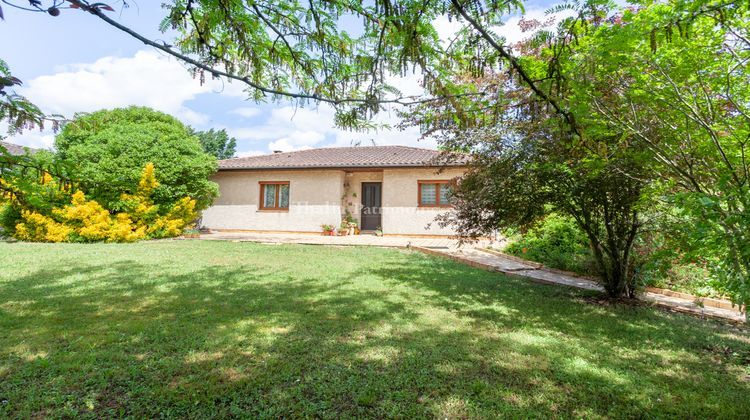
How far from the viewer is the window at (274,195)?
16.9 meters

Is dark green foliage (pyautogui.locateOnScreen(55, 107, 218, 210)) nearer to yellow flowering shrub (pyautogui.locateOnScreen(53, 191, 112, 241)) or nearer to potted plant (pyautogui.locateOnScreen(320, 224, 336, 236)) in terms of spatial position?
yellow flowering shrub (pyautogui.locateOnScreen(53, 191, 112, 241))

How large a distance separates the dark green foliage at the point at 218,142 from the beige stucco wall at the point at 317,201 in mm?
26843

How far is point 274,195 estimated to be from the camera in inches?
673

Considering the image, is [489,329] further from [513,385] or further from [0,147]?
[0,147]

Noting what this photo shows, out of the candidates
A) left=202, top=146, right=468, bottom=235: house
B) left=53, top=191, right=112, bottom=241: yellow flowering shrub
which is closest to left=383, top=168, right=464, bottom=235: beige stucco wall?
left=202, top=146, right=468, bottom=235: house

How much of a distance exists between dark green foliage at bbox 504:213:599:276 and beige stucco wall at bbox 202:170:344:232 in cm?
837

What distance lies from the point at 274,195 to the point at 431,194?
24.3 ft

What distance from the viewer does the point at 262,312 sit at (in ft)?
15.0

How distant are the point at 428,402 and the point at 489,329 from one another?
189cm

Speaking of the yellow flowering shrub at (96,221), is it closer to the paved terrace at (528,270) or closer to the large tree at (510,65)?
the paved terrace at (528,270)

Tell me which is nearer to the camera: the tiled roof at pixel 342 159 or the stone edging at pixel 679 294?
the stone edging at pixel 679 294

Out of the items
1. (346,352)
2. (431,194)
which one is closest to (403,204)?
(431,194)

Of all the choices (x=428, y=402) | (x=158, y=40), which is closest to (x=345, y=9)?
(x=158, y=40)

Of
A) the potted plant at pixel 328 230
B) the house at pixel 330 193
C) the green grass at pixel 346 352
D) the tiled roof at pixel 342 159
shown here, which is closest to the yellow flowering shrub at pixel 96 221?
the house at pixel 330 193
